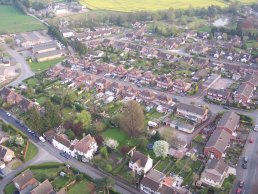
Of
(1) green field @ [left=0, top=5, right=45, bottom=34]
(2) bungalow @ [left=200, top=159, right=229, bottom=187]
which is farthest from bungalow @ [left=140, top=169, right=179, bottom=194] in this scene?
(1) green field @ [left=0, top=5, right=45, bottom=34]

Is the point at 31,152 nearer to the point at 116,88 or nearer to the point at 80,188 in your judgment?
the point at 80,188

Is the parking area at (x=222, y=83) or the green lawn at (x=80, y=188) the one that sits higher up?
the parking area at (x=222, y=83)

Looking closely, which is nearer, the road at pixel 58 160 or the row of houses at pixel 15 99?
the road at pixel 58 160

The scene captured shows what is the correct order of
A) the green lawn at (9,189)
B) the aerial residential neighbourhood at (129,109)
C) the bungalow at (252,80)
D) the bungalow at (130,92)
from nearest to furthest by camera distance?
the green lawn at (9,189) < the aerial residential neighbourhood at (129,109) < the bungalow at (130,92) < the bungalow at (252,80)

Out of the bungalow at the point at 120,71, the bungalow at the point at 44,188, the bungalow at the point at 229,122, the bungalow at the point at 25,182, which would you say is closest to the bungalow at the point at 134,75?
the bungalow at the point at 120,71

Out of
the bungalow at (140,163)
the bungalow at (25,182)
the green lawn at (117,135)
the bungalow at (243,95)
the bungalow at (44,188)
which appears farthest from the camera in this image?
the bungalow at (243,95)

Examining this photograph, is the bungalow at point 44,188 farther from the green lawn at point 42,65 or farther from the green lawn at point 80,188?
the green lawn at point 42,65
